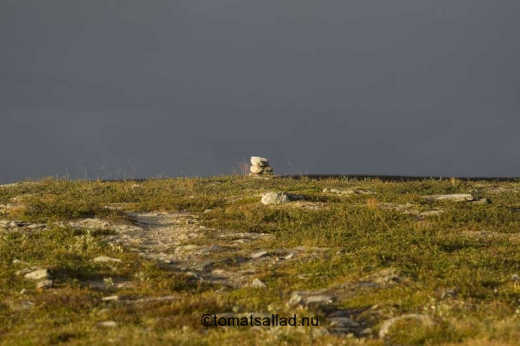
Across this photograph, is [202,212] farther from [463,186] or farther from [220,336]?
[463,186]

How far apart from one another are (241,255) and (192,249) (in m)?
2.06

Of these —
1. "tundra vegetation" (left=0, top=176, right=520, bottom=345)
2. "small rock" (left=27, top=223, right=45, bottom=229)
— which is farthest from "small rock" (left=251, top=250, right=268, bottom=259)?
"small rock" (left=27, top=223, right=45, bottom=229)

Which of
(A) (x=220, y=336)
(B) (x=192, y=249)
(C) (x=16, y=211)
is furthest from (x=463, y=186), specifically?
(A) (x=220, y=336)

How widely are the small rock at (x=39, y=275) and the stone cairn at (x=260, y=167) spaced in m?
38.9

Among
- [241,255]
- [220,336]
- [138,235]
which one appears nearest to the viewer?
[220,336]

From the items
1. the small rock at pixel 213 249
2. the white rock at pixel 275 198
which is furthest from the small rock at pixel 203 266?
the white rock at pixel 275 198

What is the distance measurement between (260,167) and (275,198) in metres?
25.2

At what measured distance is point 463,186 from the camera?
4081cm

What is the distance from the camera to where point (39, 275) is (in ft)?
52.8

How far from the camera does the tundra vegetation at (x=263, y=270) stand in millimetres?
11531

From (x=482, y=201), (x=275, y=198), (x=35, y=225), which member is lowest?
(x=35, y=225)

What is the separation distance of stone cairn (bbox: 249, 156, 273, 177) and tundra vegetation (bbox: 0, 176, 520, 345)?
23.6 metres

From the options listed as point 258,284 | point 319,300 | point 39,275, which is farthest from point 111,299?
point 319,300

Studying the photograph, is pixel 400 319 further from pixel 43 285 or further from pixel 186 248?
pixel 186 248
